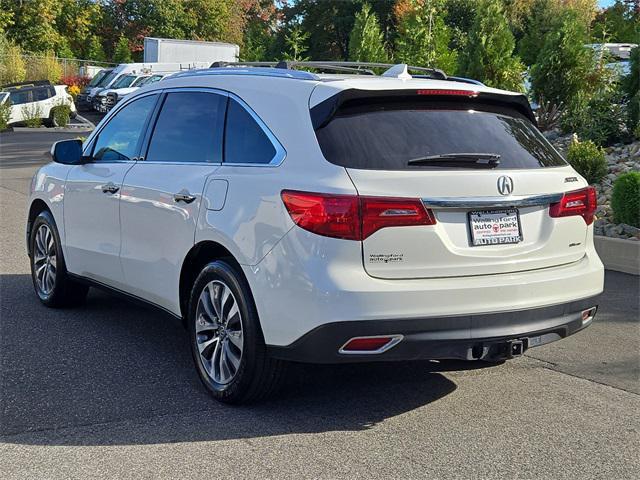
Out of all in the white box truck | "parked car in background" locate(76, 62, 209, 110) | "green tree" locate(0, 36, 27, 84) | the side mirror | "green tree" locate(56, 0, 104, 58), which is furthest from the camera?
"green tree" locate(56, 0, 104, 58)

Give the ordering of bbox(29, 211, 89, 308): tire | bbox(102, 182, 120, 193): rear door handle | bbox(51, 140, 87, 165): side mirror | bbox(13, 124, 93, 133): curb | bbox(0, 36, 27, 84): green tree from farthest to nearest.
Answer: bbox(0, 36, 27, 84): green tree, bbox(13, 124, 93, 133): curb, bbox(29, 211, 89, 308): tire, bbox(51, 140, 87, 165): side mirror, bbox(102, 182, 120, 193): rear door handle

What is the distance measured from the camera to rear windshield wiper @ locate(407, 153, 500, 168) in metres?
4.36

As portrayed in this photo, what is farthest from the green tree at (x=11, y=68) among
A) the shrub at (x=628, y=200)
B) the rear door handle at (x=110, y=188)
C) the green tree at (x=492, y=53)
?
the rear door handle at (x=110, y=188)

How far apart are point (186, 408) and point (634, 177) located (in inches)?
256

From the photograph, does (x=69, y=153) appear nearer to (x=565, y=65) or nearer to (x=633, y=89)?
(x=633, y=89)

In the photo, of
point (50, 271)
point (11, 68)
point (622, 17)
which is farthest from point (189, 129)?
point (622, 17)

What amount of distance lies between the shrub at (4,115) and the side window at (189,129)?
1055 inches

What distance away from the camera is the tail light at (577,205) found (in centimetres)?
467

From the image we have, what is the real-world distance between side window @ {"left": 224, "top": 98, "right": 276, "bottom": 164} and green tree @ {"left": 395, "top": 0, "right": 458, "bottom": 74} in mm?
15585

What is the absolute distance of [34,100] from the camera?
108 feet

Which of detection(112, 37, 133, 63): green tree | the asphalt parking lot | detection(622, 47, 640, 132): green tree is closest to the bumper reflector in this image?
the asphalt parking lot

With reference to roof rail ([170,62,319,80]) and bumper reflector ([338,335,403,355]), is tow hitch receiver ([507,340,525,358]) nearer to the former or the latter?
bumper reflector ([338,335,403,355])

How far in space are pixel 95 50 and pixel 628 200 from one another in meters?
56.0

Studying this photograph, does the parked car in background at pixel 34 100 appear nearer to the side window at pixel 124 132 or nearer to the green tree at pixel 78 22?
the side window at pixel 124 132
